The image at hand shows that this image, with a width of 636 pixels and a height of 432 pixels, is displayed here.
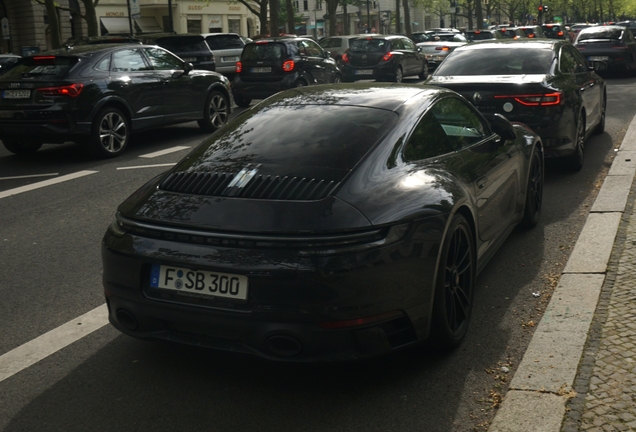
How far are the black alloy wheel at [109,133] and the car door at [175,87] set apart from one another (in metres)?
1.04

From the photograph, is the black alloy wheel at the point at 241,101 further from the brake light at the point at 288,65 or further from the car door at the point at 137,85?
the car door at the point at 137,85

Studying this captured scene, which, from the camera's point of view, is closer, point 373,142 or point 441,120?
point 373,142

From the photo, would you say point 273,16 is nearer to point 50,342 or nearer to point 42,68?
point 42,68

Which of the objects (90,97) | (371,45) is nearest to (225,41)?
(371,45)

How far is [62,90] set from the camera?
11.9 meters

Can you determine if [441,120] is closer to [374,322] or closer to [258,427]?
[374,322]

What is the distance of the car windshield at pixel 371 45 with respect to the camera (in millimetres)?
28016

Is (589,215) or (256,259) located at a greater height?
(256,259)

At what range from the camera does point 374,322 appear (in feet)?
12.8

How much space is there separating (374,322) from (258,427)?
26.9 inches

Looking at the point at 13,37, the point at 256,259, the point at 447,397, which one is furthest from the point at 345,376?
the point at 13,37

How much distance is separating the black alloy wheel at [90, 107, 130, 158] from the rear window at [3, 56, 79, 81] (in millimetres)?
776

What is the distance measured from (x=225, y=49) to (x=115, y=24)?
1171 inches

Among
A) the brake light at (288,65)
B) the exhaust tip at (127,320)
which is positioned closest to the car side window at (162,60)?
the brake light at (288,65)
